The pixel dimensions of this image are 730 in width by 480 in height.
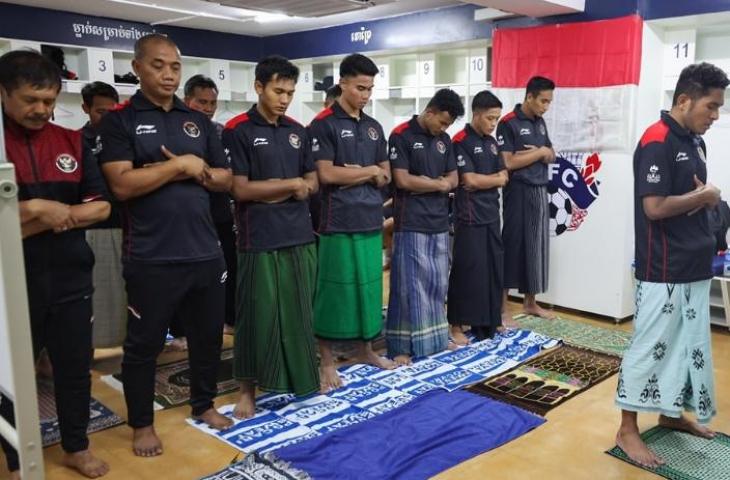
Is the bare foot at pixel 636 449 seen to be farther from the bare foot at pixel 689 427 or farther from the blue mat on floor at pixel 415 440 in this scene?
the blue mat on floor at pixel 415 440

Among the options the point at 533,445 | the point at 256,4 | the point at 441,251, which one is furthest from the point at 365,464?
the point at 256,4

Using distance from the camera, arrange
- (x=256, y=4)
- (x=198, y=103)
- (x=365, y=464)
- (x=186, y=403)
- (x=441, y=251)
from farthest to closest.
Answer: (x=256, y=4) < (x=198, y=103) < (x=441, y=251) < (x=186, y=403) < (x=365, y=464)

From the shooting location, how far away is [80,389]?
2516 mm

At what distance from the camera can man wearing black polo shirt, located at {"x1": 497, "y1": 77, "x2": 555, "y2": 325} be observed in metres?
4.44

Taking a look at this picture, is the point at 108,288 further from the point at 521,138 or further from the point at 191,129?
the point at 521,138

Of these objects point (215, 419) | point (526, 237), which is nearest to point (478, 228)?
point (526, 237)

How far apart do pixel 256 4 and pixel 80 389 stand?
3080 mm

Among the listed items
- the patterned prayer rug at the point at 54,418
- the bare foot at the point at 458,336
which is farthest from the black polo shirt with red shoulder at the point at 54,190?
the bare foot at the point at 458,336

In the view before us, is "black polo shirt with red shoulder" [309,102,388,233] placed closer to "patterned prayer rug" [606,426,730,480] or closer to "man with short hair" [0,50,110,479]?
"man with short hair" [0,50,110,479]

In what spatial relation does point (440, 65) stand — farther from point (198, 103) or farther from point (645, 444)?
point (645, 444)

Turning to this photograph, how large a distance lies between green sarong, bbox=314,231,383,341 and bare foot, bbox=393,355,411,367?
329 millimetres

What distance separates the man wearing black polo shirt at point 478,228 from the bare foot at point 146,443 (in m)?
2.07

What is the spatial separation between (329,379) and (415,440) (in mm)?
764

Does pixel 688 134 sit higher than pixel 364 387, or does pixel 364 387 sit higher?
pixel 688 134
